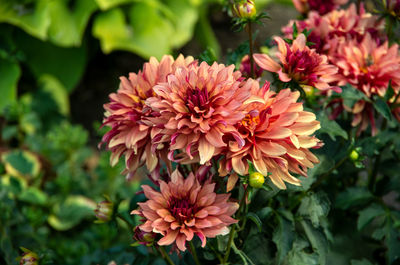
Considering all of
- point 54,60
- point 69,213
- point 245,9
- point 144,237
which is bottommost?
point 69,213

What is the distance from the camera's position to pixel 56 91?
2.44m

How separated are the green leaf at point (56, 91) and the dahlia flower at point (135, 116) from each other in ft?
5.45

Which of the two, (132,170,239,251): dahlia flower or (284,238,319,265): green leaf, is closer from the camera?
(132,170,239,251): dahlia flower

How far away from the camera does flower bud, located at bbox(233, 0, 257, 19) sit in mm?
809

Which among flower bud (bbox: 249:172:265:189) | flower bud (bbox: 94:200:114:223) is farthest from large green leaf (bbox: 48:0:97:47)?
flower bud (bbox: 249:172:265:189)

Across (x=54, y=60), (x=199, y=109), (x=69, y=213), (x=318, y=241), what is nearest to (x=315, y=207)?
(x=318, y=241)

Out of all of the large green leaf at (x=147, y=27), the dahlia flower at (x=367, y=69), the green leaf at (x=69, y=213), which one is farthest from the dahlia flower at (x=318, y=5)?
the large green leaf at (x=147, y=27)

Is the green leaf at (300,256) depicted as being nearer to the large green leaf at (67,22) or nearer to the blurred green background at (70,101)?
the blurred green background at (70,101)

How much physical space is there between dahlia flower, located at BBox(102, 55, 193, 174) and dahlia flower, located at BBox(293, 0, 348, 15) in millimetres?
433

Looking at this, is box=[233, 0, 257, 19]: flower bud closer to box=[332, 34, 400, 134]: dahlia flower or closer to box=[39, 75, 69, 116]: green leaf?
box=[332, 34, 400, 134]: dahlia flower

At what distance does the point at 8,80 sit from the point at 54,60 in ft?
1.08

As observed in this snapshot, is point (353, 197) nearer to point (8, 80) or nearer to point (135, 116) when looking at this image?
point (135, 116)

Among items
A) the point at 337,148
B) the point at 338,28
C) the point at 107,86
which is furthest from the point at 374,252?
the point at 107,86

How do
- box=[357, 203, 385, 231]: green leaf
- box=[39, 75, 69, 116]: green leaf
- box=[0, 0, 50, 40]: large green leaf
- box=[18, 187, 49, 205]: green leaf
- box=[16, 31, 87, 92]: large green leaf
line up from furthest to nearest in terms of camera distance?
box=[16, 31, 87, 92]: large green leaf, box=[39, 75, 69, 116]: green leaf, box=[0, 0, 50, 40]: large green leaf, box=[18, 187, 49, 205]: green leaf, box=[357, 203, 385, 231]: green leaf
